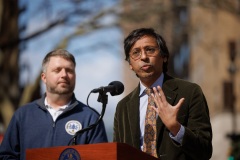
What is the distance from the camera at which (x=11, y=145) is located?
21.1ft

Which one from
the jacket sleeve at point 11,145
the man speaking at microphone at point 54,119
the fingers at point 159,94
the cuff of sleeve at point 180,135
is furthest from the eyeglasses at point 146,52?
the jacket sleeve at point 11,145

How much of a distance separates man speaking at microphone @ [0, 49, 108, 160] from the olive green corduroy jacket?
1.69 ft

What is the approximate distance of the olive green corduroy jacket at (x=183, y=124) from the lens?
5.48 m

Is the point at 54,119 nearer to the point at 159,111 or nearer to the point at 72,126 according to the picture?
the point at 72,126

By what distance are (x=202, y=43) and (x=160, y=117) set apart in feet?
125

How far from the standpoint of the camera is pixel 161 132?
5.66 meters

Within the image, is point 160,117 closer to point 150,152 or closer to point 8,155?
point 150,152

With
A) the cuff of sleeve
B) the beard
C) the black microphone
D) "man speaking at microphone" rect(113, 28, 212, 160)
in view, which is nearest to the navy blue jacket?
the beard

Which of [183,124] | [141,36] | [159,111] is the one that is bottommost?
[183,124]

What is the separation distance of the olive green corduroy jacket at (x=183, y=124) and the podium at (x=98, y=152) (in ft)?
1.22

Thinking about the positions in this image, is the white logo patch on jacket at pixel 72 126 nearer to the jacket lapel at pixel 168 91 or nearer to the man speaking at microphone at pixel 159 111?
the man speaking at microphone at pixel 159 111

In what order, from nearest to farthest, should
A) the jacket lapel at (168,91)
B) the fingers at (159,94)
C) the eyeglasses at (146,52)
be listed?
the fingers at (159,94)
the jacket lapel at (168,91)
the eyeglasses at (146,52)

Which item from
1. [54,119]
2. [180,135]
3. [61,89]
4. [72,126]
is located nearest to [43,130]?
[54,119]

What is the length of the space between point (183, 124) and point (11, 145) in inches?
Answer: 61.2
